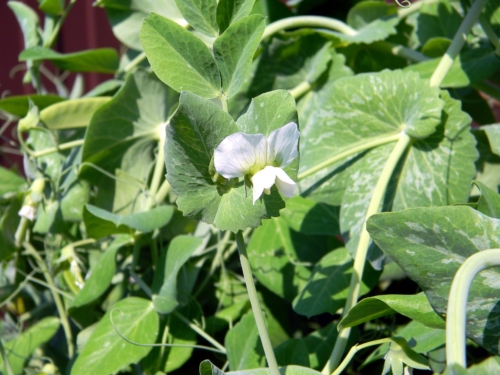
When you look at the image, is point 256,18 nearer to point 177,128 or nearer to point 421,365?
point 177,128

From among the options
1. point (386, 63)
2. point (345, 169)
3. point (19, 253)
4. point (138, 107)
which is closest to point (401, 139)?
point (345, 169)

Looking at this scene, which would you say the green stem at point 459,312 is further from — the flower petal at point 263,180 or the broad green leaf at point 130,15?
the broad green leaf at point 130,15

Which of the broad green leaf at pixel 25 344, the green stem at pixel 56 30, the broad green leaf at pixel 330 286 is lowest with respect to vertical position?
the broad green leaf at pixel 25 344

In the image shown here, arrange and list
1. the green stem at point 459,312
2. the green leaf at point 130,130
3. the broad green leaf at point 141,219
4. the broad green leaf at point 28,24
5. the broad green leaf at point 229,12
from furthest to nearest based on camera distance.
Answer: the broad green leaf at point 28,24, the green leaf at point 130,130, the broad green leaf at point 141,219, the broad green leaf at point 229,12, the green stem at point 459,312

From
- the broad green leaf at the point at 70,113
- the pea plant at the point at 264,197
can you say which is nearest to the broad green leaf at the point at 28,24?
the pea plant at the point at 264,197

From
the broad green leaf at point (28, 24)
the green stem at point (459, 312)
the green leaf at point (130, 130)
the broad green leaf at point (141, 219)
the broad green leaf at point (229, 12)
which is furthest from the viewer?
the broad green leaf at point (28, 24)

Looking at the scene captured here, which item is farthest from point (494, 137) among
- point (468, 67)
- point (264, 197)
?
point (264, 197)
